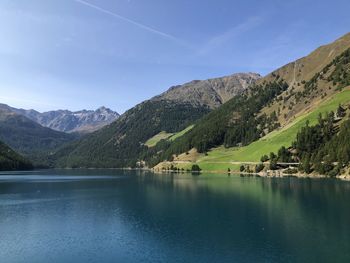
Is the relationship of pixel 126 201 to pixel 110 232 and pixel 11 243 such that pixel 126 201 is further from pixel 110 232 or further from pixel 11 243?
pixel 11 243

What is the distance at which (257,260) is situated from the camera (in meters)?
53.7

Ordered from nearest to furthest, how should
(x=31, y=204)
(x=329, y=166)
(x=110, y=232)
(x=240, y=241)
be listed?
1. (x=240, y=241)
2. (x=110, y=232)
3. (x=31, y=204)
4. (x=329, y=166)

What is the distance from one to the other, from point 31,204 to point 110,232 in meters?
52.4

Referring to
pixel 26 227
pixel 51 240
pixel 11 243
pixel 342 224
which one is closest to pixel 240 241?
pixel 342 224

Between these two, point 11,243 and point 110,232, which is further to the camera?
point 110,232

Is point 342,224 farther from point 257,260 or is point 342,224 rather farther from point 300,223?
point 257,260

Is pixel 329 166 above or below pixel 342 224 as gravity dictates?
above

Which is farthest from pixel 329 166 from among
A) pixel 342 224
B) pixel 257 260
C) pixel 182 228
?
pixel 257 260

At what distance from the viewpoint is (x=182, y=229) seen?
76.3 meters

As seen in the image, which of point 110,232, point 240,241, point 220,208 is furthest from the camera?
point 220,208

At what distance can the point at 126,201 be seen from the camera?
12325 centimetres

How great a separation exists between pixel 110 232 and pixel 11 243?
17.8 meters

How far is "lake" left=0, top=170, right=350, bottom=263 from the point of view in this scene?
2274 inches

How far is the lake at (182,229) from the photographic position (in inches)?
2274
